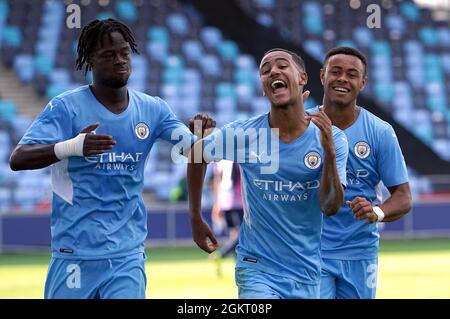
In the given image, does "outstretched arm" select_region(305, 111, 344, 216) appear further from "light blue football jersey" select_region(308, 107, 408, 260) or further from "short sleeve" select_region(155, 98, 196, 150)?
"light blue football jersey" select_region(308, 107, 408, 260)

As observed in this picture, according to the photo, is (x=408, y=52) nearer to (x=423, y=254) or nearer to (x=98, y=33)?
(x=423, y=254)

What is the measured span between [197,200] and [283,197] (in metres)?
0.57

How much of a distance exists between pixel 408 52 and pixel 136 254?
2366cm

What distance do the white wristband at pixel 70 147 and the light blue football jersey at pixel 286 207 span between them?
1.09 m

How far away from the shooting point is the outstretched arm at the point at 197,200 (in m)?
6.41

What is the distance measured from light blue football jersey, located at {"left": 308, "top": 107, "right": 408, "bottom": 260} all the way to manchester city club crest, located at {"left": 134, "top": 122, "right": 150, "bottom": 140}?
5.03 feet

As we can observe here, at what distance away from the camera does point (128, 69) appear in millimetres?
6395

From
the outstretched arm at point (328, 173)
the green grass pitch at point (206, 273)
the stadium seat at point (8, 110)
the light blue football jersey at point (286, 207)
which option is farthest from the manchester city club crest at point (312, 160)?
the stadium seat at point (8, 110)

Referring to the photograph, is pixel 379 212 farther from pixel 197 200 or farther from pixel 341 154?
pixel 197 200

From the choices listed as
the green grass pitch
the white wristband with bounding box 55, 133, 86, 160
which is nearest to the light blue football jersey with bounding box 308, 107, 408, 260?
the white wristband with bounding box 55, 133, 86, 160

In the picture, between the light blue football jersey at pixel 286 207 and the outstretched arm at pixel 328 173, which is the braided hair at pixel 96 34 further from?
the outstretched arm at pixel 328 173

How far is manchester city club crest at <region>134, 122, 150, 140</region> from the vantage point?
6.49 meters

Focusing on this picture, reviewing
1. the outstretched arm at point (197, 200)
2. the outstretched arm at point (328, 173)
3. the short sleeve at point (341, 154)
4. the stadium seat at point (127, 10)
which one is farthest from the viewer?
the stadium seat at point (127, 10)
